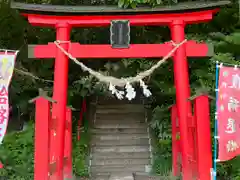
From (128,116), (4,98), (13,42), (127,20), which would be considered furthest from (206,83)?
(13,42)

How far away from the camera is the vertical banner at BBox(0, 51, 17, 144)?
6164 millimetres

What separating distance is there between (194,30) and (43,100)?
576 centimetres

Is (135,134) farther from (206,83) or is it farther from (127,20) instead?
(127,20)

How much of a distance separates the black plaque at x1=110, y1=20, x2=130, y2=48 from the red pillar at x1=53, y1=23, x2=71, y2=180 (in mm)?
952

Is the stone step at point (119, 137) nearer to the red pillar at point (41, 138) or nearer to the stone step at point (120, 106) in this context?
the stone step at point (120, 106)

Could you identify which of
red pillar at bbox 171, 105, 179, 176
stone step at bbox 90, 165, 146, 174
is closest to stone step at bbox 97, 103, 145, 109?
stone step at bbox 90, 165, 146, 174

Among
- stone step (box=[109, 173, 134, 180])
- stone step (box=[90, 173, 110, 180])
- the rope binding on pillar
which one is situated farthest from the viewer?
stone step (box=[90, 173, 110, 180])

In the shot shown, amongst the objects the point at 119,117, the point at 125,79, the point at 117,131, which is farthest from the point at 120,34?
the point at 119,117

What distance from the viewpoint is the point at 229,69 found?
5.74 metres

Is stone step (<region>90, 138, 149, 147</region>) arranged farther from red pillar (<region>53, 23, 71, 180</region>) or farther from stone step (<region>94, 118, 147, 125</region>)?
red pillar (<region>53, 23, 71, 180</region>)

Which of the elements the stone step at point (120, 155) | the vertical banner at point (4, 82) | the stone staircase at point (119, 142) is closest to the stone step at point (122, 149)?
the stone staircase at point (119, 142)

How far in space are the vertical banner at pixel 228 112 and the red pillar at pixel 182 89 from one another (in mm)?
1373

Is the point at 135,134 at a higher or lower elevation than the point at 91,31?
lower

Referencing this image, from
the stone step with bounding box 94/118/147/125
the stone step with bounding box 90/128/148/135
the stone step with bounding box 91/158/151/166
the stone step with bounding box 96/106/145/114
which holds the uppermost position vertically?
the stone step with bounding box 96/106/145/114
